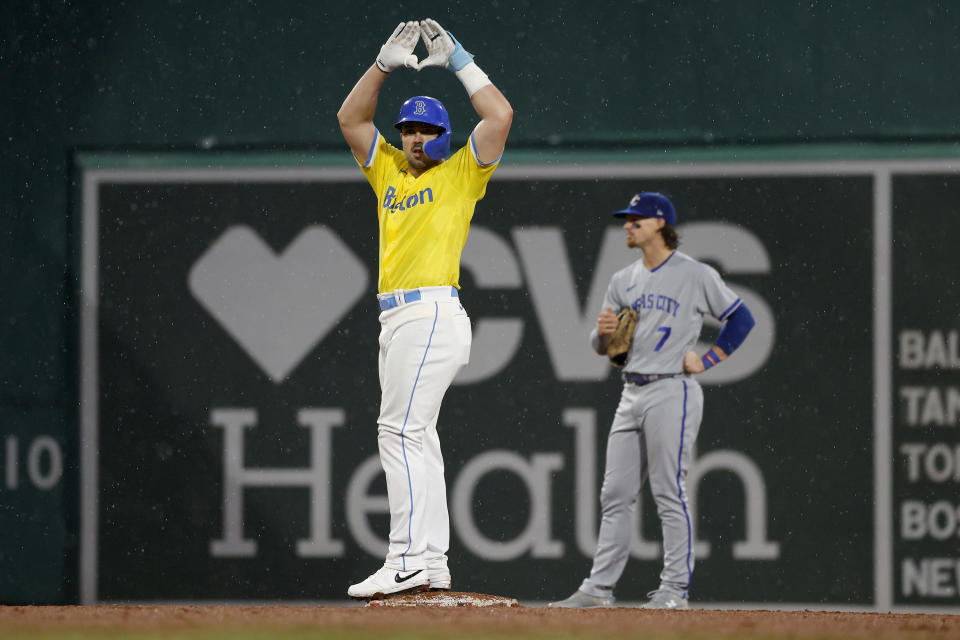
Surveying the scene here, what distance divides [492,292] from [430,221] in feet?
7.19

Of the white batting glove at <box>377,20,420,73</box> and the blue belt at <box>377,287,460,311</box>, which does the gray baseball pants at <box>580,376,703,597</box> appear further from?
the white batting glove at <box>377,20,420,73</box>

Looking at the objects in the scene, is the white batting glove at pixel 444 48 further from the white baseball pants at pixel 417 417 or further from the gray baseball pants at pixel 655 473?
the gray baseball pants at pixel 655 473

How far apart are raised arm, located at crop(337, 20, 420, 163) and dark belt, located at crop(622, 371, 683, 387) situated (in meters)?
1.44

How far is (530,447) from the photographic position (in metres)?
6.50

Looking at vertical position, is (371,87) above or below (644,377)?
above

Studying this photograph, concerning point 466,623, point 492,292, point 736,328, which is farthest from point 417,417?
point 492,292

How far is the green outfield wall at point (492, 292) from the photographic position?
6.41m

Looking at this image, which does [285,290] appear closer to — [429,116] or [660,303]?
[660,303]

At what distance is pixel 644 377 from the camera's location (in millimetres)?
5207

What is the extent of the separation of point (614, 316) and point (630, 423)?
0.44 metres

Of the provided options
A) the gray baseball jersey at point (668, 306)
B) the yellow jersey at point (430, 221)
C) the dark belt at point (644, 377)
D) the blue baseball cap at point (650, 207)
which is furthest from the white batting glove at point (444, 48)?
the dark belt at point (644, 377)

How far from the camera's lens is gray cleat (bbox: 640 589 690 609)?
5.04 meters

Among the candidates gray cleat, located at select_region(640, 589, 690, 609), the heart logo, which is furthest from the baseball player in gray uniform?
the heart logo

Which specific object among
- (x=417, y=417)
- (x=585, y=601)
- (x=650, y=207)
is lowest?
(x=585, y=601)
